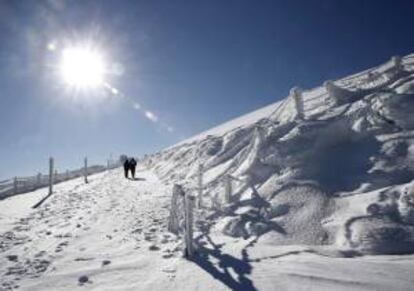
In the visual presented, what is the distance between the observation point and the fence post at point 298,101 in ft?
47.0

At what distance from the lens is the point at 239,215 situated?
920 centimetres

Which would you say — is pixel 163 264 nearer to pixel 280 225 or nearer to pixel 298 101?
pixel 280 225

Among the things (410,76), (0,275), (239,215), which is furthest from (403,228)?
(410,76)

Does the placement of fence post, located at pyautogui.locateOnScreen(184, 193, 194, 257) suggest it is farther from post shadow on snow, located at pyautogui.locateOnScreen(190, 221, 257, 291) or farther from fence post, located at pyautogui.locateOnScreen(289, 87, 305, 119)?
fence post, located at pyautogui.locateOnScreen(289, 87, 305, 119)

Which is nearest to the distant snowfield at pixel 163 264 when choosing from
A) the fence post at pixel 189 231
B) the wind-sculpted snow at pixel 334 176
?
the fence post at pixel 189 231

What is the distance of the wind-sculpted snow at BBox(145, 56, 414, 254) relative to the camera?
23.4ft

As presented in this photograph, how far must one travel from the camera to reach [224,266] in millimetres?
6469

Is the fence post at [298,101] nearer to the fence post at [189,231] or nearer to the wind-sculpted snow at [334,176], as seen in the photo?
the wind-sculpted snow at [334,176]

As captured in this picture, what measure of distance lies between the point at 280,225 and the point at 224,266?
215 centimetres

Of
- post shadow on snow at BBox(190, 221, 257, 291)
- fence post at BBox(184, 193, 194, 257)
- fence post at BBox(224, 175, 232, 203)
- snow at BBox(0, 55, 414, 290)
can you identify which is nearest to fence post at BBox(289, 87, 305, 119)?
snow at BBox(0, 55, 414, 290)

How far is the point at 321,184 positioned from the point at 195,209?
4041 mm

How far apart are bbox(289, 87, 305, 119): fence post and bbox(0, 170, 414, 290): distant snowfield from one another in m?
7.19

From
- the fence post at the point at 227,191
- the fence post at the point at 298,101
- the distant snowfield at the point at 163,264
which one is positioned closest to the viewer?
the distant snowfield at the point at 163,264

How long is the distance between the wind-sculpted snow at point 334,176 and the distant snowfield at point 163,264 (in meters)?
0.58
